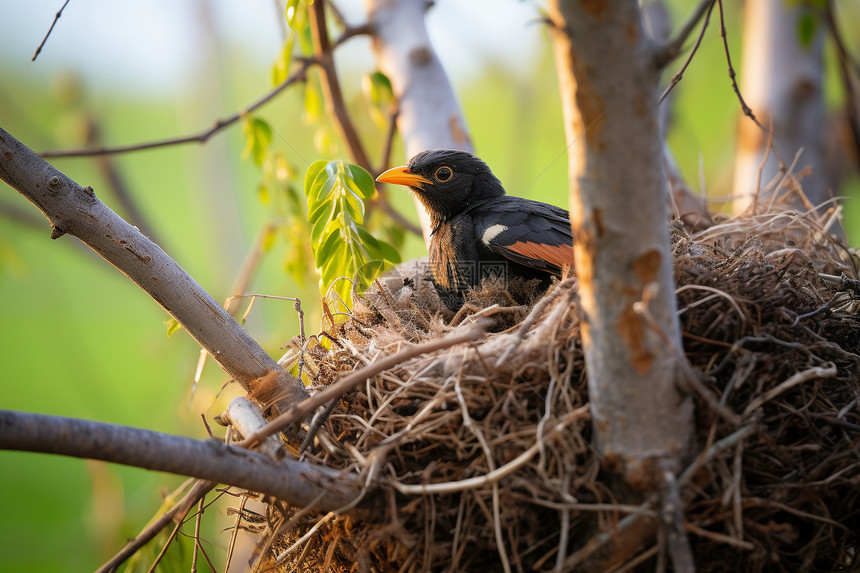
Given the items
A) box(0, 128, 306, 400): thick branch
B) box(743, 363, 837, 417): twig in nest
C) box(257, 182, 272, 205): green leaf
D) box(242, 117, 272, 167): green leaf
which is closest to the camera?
box(743, 363, 837, 417): twig in nest

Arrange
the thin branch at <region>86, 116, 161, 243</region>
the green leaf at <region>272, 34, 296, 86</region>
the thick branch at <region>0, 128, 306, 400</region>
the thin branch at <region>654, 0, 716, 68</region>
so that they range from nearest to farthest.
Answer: the thin branch at <region>654, 0, 716, 68</region>
the thick branch at <region>0, 128, 306, 400</region>
the green leaf at <region>272, 34, 296, 86</region>
the thin branch at <region>86, 116, 161, 243</region>

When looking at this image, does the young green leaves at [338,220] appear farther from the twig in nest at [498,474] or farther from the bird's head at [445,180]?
the twig in nest at [498,474]

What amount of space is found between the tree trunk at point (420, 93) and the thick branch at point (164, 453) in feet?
6.55

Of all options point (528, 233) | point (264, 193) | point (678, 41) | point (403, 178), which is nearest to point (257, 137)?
point (264, 193)

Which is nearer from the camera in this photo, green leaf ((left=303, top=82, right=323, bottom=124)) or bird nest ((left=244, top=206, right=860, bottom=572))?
bird nest ((left=244, top=206, right=860, bottom=572))

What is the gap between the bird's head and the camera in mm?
3205

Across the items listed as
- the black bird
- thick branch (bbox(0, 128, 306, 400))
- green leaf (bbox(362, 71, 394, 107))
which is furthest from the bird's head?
thick branch (bbox(0, 128, 306, 400))

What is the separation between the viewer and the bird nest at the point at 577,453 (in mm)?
1601

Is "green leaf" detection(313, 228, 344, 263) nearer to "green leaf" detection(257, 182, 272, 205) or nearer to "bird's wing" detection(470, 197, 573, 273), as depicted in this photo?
"bird's wing" detection(470, 197, 573, 273)

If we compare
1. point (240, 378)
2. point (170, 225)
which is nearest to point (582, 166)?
point (240, 378)

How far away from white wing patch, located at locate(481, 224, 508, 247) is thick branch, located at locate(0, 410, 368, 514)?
154cm

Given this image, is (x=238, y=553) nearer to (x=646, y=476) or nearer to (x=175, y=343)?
(x=175, y=343)

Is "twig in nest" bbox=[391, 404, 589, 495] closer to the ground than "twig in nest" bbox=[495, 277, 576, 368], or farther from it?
closer to the ground

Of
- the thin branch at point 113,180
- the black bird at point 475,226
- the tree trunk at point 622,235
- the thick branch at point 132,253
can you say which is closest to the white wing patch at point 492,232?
the black bird at point 475,226
